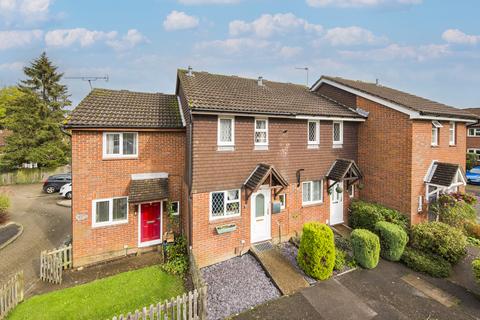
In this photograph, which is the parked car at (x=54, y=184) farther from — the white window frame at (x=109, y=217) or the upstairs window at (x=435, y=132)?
the upstairs window at (x=435, y=132)

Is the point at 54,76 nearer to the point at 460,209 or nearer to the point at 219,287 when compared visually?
the point at 219,287

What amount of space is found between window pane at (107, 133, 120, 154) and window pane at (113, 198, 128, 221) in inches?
85.7

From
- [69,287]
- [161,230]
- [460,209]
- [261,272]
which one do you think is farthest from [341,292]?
[69,287]

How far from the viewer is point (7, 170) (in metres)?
27.5

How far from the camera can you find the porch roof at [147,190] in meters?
9.93

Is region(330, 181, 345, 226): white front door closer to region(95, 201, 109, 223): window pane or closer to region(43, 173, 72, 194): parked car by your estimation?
region(95, 201, 109, 223): window pane

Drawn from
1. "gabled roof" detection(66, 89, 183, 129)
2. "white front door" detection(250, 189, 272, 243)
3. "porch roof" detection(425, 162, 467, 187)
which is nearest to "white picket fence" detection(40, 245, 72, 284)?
"gabled roof" detection(66, 89, 183, 129)

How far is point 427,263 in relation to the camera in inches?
360

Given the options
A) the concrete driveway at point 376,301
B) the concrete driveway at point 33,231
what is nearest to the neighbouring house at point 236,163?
the concrete driveway at point 33,231

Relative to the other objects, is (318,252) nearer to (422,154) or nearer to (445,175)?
(422,154)

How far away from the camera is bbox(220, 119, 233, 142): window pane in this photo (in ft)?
32.1

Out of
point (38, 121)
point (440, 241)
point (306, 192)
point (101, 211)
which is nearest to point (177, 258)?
point (101, 211)

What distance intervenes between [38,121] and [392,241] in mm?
36375

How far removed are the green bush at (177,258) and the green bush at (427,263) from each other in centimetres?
919
